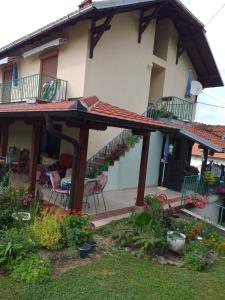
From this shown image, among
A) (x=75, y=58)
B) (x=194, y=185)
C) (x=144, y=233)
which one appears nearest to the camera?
(x=144, y=233)

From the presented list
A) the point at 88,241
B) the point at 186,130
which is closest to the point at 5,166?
the point at 88,241

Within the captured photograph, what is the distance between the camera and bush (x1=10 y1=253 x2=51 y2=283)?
4320 millimetres

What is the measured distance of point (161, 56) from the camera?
14570 mm

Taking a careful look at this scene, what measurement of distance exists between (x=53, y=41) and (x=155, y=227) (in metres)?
8.02

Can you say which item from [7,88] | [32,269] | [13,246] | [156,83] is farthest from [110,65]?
[32,269]

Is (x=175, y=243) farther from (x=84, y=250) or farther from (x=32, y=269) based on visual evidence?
(x=32, y=269)

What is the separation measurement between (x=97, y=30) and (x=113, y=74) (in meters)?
1.90

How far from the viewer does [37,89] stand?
11516 millimetres

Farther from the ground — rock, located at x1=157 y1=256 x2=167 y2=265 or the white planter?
the white planter

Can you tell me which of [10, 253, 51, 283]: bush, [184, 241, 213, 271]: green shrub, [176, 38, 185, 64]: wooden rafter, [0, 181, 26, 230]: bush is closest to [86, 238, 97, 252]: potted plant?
[10, 253, 51, 283]: bush

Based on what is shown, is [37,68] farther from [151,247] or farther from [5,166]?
[151,247]

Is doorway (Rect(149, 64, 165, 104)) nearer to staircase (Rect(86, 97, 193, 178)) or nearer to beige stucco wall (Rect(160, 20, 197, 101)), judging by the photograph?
beige stucco wall (Rect(160, 20, 197, 101))

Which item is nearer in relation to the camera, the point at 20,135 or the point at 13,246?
the point at 13,246

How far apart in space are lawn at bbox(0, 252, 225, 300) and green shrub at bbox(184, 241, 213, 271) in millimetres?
137
